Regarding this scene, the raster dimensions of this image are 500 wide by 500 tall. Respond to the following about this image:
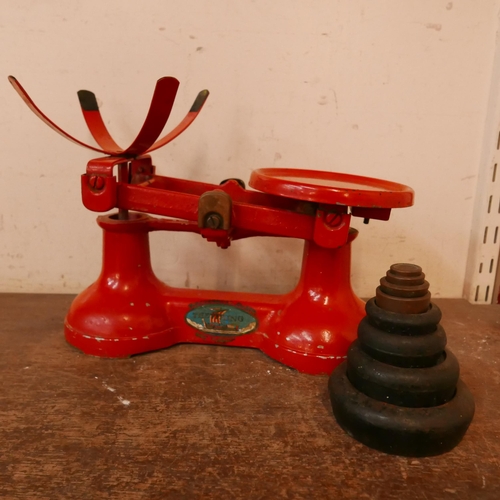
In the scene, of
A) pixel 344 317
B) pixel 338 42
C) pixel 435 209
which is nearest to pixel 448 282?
pixel 435 209

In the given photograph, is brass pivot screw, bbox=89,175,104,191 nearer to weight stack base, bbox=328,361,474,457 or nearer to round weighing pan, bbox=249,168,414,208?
round weighing pan, bbox=249,168,414,208

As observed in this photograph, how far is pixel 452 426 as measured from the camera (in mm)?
531

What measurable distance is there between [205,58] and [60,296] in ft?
1.97

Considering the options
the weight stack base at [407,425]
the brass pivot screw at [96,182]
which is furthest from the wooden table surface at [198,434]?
the brass pivot screw at [96,182]

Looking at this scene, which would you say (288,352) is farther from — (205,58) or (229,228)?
(205,58)

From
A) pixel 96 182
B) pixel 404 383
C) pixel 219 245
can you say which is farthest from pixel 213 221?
pixel 404 383

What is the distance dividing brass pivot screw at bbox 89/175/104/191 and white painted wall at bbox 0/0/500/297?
287 millimetres

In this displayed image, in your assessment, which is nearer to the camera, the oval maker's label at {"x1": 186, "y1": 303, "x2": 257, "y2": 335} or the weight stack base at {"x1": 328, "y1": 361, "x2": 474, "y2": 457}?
the weight stack base at {"x1": 328, "y1": 361, "x2": 474, "y2": 457}

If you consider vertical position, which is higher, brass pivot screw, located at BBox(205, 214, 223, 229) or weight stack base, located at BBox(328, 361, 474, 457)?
brass pivot screw, located at BBox(205, 214, 223, 229)

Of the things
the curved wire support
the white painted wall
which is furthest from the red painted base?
the white painted wall

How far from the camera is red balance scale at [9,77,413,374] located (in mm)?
682

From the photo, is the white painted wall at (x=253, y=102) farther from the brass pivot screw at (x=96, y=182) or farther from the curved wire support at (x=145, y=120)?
the brass pivot screw at (x=96, y=182)

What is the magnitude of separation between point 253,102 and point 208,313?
0.45 metres

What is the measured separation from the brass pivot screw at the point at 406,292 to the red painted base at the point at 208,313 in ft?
0.52
